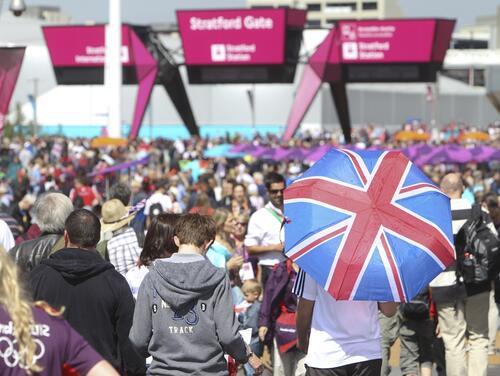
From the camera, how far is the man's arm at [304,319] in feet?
22.1

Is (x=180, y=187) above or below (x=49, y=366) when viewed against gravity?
below

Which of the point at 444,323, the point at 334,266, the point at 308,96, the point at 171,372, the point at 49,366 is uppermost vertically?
the point at 49,366

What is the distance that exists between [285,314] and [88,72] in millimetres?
35938

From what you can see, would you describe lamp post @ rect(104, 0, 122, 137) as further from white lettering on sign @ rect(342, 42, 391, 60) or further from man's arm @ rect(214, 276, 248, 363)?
Answer: man's arm @ rect(214, 276, 248, 363)

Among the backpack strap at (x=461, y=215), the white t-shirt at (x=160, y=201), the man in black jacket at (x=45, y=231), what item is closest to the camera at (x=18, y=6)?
the white t-shirt at (x=160, y=201)

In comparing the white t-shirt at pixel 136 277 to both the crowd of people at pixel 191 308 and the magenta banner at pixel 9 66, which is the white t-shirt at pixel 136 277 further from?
the magenta banner at pixel 9 66

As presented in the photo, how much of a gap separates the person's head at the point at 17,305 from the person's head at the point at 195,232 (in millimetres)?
2611

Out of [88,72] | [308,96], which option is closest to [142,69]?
[88,72]

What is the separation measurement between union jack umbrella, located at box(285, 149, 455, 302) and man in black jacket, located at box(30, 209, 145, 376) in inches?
33.3

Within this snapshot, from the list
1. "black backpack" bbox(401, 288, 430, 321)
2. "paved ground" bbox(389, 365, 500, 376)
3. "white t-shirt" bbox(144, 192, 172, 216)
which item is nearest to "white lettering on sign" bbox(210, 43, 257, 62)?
"white t-shirt" bbox(144, 192, 172, 216)

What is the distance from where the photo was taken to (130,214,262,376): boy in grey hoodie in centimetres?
621

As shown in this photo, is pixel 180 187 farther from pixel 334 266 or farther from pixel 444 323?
pixel 334 266

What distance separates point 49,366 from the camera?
3.86m

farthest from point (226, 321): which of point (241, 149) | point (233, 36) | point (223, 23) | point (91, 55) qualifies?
point (91, 55)
